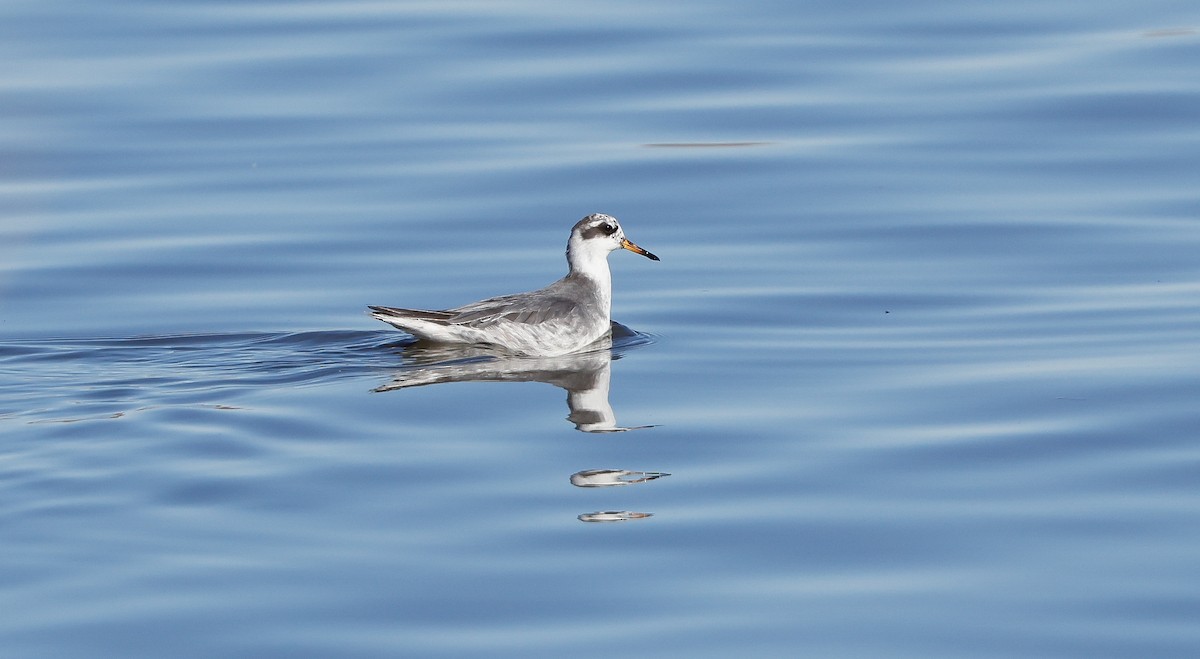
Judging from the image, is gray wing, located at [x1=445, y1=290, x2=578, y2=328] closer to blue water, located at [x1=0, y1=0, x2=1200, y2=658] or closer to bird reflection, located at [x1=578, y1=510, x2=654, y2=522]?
blue water, located at [x1=0, y1=0, x2=1200, y2=658]

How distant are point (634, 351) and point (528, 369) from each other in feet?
2.60

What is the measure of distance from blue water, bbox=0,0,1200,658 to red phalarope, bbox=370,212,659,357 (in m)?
0.23

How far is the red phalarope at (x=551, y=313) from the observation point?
13.3 m

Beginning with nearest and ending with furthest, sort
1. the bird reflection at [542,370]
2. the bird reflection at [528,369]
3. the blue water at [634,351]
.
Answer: the blue water at [634,351]
the bird reflection at [542,370]
the bird reflection at [528,369]

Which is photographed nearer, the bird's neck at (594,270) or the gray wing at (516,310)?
the gray wing at (516,310)

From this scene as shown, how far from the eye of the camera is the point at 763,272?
587 inches

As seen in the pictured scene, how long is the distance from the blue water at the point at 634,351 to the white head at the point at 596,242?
466mm

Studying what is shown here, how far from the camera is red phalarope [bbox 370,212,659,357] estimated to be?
523 inches

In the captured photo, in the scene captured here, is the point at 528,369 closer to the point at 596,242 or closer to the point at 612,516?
the point at 596,242

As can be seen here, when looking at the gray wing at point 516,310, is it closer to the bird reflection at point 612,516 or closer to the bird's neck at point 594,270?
the bird's neck at point 594,270

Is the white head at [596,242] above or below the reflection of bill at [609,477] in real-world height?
above

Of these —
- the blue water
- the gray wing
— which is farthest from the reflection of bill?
the gray wing

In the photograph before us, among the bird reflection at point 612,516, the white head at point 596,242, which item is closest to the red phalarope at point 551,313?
the white head at point 596,242

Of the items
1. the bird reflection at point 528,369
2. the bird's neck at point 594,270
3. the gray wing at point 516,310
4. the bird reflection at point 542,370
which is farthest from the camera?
the bird's neck at point 594,270
